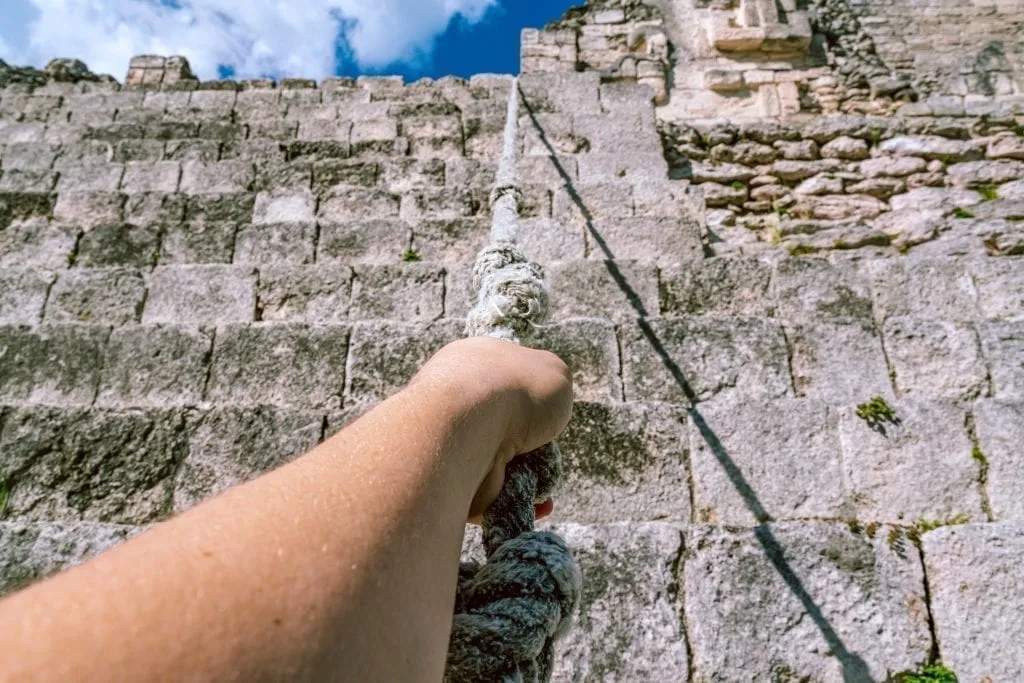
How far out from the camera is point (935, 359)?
2.94 metres

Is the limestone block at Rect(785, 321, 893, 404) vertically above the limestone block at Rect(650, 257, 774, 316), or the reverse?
the limestone block at Rect(650, 257, 774, 316)

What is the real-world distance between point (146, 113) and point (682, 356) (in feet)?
16.2

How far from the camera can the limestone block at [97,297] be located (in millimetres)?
3729

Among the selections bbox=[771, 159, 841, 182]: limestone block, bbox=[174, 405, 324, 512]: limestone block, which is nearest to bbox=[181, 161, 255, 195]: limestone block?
bbox=[174, 405, 324, 512]: limestone block

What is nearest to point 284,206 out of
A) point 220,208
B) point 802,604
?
point 220,208

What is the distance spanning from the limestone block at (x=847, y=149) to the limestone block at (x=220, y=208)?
4.31 meters

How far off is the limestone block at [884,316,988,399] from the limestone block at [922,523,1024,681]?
66cm

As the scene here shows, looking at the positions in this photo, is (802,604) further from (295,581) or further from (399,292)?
(399,292)

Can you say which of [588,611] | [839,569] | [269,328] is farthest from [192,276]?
[839,569]

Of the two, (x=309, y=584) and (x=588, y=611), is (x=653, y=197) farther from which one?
(x=309, y=584)

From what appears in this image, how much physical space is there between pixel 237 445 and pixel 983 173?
5416 millimetres

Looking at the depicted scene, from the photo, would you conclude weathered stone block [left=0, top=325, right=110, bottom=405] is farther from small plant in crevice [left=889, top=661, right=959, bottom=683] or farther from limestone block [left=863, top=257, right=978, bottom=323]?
limestone block [left=863, top=257, right=978, bottom=323]

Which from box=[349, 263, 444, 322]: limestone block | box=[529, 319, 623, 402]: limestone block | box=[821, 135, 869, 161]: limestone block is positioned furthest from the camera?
box=[821, 135, 869, 161]: limestone block

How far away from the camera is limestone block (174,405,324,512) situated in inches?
110
